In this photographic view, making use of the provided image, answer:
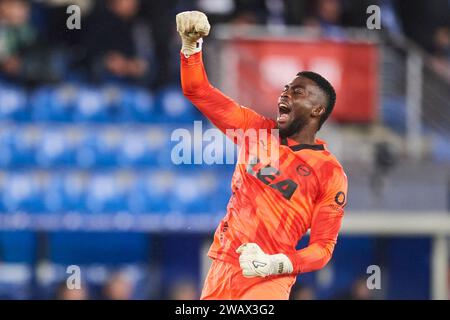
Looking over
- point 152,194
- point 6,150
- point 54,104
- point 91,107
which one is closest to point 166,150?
point 152,194

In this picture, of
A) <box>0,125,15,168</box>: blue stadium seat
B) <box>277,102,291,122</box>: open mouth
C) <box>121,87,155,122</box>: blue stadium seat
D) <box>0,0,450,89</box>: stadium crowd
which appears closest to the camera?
<box>277,102,291,122</box>: open mouth

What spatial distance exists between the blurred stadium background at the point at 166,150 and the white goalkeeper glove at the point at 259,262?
5.06 metres

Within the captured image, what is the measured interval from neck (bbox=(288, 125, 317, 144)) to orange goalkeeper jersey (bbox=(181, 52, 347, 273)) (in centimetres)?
3

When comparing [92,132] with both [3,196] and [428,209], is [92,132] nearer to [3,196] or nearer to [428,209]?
[3,196]

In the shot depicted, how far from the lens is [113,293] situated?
431 inches

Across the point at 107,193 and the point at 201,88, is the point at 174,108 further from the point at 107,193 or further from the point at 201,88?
the point at 201,88

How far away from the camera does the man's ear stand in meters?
6.23

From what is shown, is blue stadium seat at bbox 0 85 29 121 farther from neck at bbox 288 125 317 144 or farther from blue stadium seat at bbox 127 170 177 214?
neck at bbox 288 125 317 144

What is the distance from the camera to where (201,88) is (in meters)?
6.11

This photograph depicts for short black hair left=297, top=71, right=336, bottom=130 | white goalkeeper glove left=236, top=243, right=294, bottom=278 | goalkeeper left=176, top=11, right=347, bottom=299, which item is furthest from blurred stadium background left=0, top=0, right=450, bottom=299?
white goalkeeper glove left=236, top=243, right=294, bottom=278

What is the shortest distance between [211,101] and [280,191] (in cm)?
58

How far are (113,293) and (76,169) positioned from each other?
1243 millimetres
